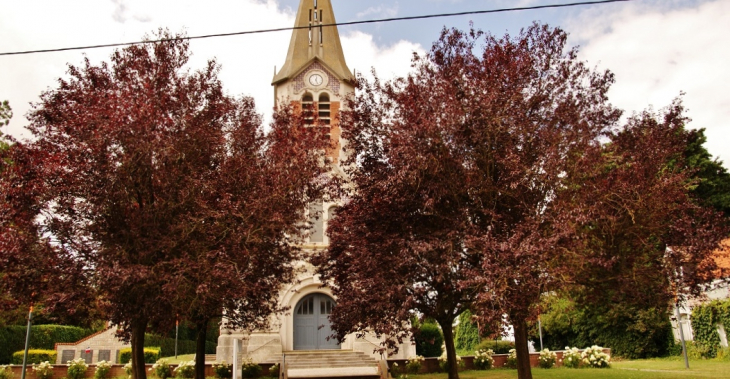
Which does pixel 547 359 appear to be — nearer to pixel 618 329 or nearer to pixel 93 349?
pixel 618 329

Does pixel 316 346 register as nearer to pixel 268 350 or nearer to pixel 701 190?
pixel 268 350

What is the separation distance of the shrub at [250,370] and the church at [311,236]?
2.74 ft

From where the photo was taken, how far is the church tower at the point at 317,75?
27.2m

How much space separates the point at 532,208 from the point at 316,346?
547 inches

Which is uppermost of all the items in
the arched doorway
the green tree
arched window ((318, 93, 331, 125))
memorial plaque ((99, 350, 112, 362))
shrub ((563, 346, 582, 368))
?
arched window ((318, 93, 331, 125))

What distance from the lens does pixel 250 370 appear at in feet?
67.2

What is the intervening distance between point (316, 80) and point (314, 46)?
7.98 ft

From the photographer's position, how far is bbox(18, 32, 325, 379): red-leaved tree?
1124 centimetres

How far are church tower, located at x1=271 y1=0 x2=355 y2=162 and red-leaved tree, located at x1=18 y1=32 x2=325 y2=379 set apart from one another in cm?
1300

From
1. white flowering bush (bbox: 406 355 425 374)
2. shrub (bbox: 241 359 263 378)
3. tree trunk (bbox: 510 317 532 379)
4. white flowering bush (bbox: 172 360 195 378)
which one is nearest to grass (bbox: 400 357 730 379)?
white flowering bush (bbox: 406 355 425 374)

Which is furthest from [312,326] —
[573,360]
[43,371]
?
[573,360]

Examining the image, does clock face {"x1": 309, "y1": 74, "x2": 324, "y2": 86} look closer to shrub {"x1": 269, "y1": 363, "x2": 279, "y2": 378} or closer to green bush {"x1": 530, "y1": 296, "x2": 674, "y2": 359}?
shrub {"x1": 269, "y1": 363, "x2": 279, "y2": 378}

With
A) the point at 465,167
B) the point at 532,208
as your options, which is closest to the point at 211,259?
the point at 465,167

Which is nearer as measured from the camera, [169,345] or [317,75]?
[317,75]
